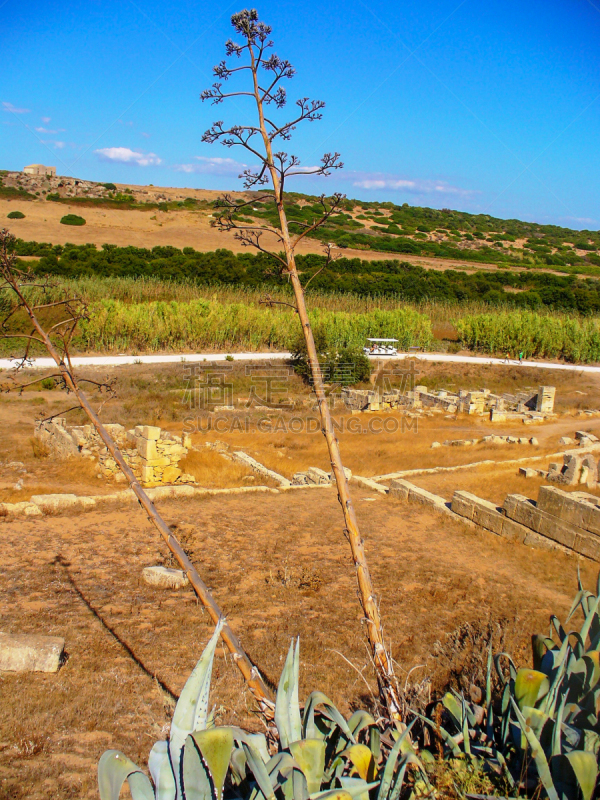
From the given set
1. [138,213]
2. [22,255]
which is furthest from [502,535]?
[138,213]

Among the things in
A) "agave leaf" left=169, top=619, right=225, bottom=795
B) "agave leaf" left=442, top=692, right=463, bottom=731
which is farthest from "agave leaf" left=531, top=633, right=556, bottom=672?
"agave leaf" left=169, top=619, right=225, bottom=795

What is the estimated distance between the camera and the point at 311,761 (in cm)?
244

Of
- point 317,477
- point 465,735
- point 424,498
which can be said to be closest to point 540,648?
point 465,735

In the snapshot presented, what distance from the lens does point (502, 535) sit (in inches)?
353

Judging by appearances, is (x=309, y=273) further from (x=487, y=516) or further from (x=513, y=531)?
(x=513, y=531)

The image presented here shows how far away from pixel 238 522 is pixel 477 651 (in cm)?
521

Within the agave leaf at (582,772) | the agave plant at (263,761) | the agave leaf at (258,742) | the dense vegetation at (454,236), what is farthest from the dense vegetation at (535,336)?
the agave leaf at (258,742)

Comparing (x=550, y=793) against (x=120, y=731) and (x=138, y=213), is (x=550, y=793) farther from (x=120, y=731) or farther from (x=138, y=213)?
(x=138, y=213)

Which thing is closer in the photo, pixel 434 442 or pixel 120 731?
pixel 120 731

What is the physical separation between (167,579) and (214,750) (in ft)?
16.3

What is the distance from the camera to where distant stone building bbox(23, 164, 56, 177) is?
235 feet

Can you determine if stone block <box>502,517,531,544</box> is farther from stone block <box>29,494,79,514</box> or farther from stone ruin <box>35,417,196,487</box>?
stone block <box>29,494,79,514</box>

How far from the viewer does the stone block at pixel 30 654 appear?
4.77 m

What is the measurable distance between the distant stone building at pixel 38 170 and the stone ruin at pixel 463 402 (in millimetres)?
65756
